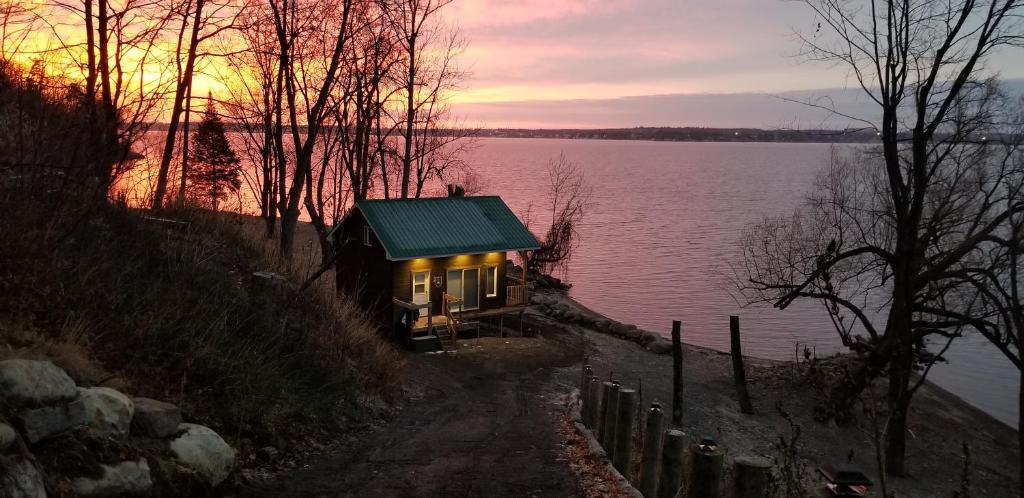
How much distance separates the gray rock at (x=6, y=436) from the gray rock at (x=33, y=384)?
41 cm

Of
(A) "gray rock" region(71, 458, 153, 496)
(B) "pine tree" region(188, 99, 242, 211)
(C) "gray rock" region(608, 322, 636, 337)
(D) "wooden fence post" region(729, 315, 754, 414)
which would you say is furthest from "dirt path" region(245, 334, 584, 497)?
(B) "pine tree" region(188, 99, 242, 211)

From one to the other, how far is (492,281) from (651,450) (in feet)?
62.5

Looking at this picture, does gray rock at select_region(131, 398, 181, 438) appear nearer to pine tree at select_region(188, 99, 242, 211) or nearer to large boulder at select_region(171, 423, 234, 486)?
large boulder at select_region(171, 423, 234, 486)

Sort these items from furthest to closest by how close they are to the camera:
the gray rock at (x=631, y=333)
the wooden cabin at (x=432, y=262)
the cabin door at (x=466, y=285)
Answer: the gray rock at (x=631, y=333) < the cabin door at (x=466, y=285) < the wooden cabin at (x=432, y=262)

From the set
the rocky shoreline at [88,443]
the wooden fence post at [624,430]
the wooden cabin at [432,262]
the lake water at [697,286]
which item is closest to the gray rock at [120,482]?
the rocky shoreline at [88,443]

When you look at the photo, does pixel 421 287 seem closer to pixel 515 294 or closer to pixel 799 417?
pixel 515 294

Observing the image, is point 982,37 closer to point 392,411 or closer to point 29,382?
point 392,411

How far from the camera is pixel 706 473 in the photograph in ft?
17.2

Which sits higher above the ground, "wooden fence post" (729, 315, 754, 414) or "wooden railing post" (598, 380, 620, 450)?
"wooden railing post" (598, 380, 620, 450)

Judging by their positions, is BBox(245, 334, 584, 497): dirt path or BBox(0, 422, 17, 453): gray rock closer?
BBox(0, 422, 17, 453): gray rock

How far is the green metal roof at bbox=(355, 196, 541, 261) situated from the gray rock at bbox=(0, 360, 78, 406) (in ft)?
57.7

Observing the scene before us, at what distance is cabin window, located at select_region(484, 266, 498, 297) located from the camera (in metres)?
26.1

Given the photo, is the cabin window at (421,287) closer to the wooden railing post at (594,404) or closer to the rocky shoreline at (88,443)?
A: the wooden railing post at (594,404)

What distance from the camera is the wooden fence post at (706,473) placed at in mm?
5234
